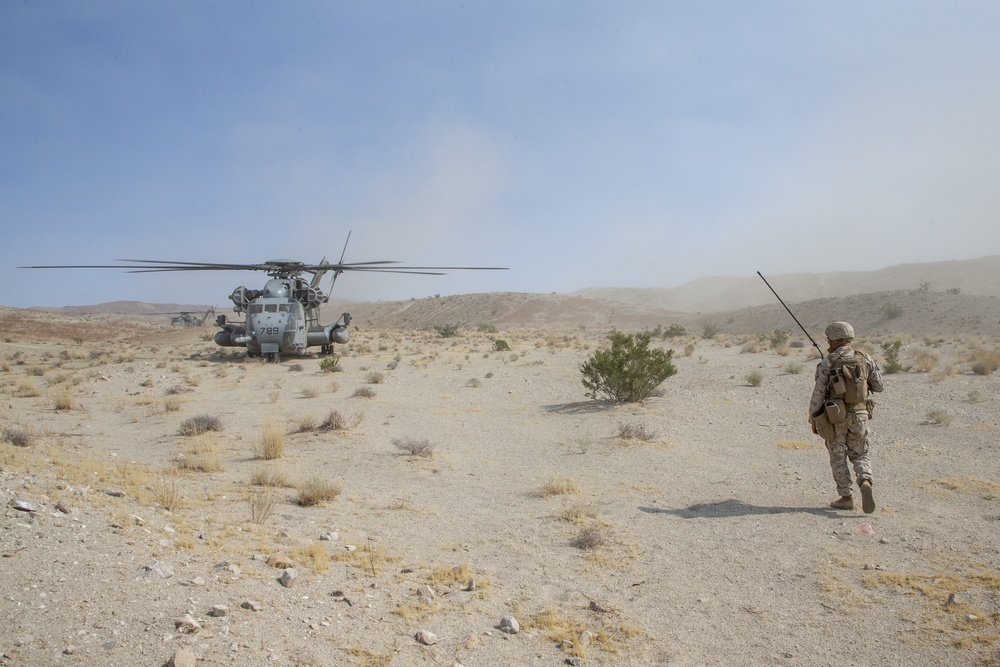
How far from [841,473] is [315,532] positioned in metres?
5.42

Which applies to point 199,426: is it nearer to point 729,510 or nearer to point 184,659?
point 184,659

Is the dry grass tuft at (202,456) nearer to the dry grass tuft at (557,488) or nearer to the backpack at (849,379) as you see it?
the dry grass tuft at (557,488)

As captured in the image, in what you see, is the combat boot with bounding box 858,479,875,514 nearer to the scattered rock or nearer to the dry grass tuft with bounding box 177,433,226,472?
the scattered rock

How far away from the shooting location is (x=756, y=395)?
15000 mm

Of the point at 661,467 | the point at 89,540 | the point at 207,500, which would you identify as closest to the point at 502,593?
the point at 89,540

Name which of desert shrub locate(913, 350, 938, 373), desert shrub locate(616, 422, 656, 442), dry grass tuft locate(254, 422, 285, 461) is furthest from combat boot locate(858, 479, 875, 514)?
desert shrub locate(913, 350, 938, 373)

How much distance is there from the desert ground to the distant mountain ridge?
228 feet

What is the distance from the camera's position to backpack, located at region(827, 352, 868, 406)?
21.6 feet

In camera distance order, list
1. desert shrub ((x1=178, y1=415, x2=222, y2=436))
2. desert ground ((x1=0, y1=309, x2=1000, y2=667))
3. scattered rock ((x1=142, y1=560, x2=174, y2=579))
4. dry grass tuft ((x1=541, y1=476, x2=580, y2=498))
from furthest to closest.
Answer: desert shrub ((x1=178, y1=415, x2=222, y2=436)) < dry grass tuft ((x1=541, y1=476, x2=580, y2=498)) < scattered rock ((x1=142, y1=560, x2=174, y2=579)) < desert ground ((x1=0, y1=309, x2=1000, y2=667))

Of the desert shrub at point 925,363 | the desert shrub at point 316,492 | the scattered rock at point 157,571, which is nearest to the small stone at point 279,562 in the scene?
the scattered rock at point 157,571

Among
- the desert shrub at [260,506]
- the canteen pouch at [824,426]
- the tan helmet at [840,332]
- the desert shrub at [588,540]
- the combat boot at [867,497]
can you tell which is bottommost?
the desert shrub at [588,540]

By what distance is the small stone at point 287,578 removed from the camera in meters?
4.59

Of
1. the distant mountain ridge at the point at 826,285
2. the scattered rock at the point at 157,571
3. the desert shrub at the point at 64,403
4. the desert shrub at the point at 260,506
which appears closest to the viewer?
the scattered rock at the point at 157,571

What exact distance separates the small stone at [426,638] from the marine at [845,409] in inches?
187
